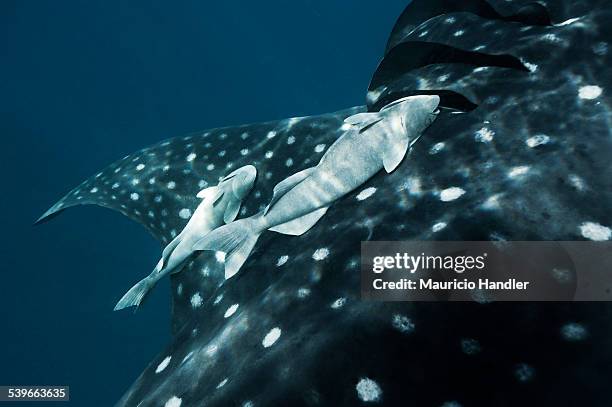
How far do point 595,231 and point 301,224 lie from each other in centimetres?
160

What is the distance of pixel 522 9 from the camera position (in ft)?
9.85

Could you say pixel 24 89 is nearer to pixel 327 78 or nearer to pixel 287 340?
pixel 327 78

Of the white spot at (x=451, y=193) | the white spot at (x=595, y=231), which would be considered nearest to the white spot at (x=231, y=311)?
the white spot at (x=451, y=193)

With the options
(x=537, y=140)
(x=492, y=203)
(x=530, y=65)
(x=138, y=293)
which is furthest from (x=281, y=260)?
(x=138, y=293)

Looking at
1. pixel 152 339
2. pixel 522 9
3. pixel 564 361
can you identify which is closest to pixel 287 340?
pixel 564 361

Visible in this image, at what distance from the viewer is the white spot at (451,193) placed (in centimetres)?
235

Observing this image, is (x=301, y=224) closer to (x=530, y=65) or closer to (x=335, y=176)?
(x=335, y=176)

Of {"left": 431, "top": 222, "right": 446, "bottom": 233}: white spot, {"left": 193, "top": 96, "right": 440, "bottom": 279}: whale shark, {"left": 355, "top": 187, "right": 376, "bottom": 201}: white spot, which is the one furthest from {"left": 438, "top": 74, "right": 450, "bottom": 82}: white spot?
{"left": 431, "top": 222, "right": 446, "bottom": 233}: white spot

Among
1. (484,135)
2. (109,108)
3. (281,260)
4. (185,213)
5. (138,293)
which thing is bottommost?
(109,108)

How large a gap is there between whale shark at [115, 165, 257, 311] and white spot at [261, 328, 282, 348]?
6.66 feet

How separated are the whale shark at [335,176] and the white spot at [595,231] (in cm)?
109

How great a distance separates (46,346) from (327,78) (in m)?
25.3

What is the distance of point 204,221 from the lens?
4234mm

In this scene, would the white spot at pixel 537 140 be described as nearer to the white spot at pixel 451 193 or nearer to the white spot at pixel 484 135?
the white spot at pixel 484 135
